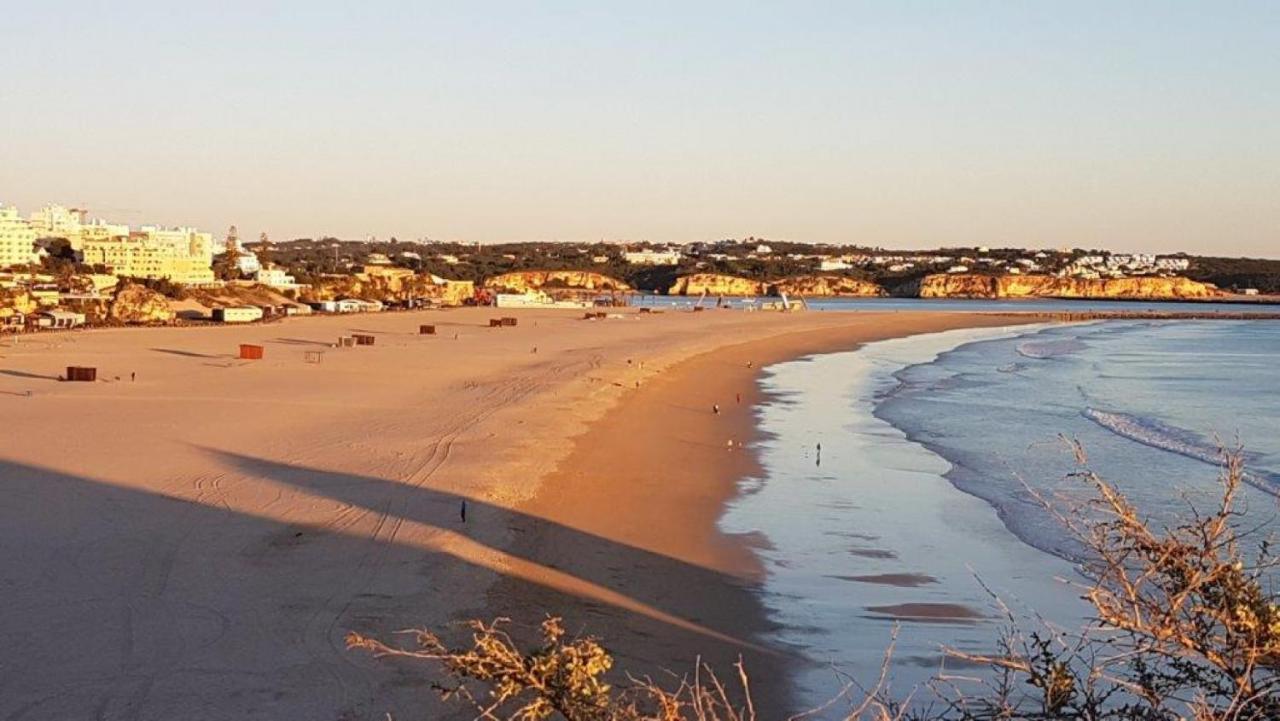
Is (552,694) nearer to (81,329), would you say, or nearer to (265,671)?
(265,671)

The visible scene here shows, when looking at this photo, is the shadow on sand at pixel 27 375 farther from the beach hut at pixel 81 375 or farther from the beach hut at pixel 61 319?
the beach hut at pixel 61 319

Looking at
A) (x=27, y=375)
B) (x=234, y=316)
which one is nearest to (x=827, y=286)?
(x=234, y=316)

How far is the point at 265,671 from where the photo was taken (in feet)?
27.2

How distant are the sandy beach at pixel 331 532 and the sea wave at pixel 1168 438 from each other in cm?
739

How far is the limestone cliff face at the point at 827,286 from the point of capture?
481 feet

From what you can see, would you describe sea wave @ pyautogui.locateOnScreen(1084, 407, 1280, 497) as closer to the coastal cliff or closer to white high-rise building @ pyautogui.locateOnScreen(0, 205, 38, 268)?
white high-rise building @ pyautogui.locateOnScreen(0, 205, 38, 268)

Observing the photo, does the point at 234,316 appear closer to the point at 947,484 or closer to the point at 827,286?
the point at 947,484

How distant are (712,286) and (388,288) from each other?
196 ft

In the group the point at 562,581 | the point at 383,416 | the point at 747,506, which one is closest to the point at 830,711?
the point at 562,581

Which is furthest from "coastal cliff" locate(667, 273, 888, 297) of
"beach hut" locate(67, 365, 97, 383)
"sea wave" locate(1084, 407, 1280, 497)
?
"sea wave" locate(1084, 407, 1280, 497)

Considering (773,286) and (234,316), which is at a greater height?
(234,316)

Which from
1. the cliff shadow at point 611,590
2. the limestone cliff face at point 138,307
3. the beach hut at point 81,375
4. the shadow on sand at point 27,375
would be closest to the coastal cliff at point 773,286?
the limestone cliff face at point 138,307

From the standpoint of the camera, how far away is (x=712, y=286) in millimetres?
143625

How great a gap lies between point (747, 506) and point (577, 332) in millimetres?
39011
